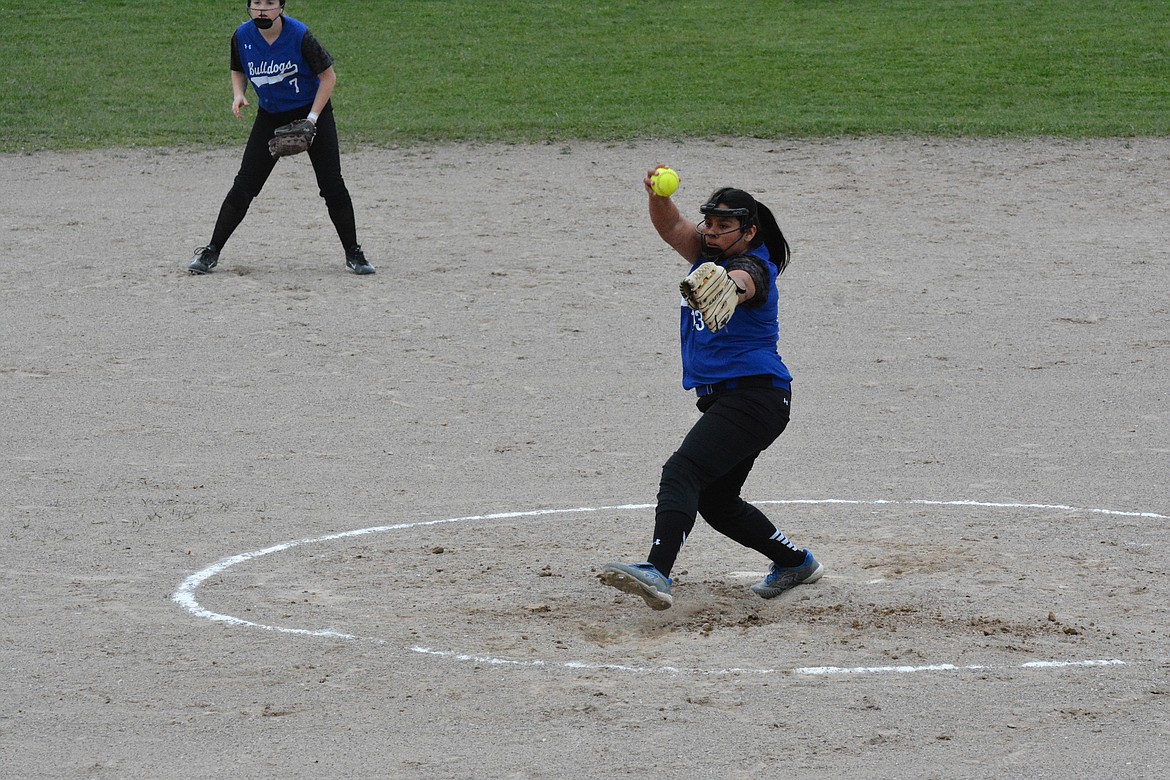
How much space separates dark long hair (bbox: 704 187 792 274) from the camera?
6.02 metres

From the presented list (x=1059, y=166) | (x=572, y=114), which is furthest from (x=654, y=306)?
(x=572, y=114)

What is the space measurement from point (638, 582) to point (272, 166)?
719cm

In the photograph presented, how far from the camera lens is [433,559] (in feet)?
22.5

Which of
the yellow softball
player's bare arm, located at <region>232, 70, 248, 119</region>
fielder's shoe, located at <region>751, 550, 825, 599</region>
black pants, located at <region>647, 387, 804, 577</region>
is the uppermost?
the yellow softball

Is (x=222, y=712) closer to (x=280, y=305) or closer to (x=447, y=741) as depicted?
(x=447, y=741)

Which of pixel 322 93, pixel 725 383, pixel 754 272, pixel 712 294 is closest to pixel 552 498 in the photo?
pixel 725 383

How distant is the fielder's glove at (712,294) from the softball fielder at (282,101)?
6.65 m

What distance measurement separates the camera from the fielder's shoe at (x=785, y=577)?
6434 millimetres

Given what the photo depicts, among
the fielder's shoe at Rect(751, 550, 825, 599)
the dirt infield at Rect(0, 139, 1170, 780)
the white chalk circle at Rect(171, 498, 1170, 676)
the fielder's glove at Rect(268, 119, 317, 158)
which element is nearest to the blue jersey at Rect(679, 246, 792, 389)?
the fielder's shoe at Rect(751, 550, 825, 599)

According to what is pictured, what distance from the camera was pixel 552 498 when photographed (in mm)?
7789

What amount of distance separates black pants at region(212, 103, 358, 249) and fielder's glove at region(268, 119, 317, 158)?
0.16 metres

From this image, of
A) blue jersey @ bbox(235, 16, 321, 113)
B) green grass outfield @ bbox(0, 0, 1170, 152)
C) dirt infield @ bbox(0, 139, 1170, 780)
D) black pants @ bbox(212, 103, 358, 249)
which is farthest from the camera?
green grass outfield @ bbox(0, 0, 1170, 152)

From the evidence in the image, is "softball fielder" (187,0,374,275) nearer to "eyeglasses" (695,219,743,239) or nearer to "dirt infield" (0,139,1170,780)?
"dirt infield" (0,139,1170,780)

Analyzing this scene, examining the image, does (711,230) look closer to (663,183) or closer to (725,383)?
(663,183)
